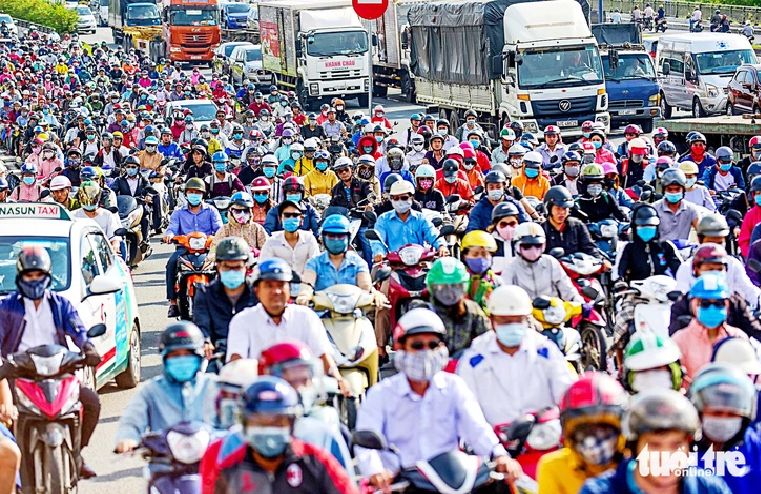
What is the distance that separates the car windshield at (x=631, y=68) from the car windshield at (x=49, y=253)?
28.0 m

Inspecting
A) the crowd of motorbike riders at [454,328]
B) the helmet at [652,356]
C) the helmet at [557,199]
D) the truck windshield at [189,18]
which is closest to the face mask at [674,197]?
the crowd of motorbike riders at [454,328]

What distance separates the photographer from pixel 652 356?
845cm

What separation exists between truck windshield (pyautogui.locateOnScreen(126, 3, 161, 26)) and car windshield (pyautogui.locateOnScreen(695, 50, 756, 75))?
45436 mm

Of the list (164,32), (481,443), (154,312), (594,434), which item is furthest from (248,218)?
(164,32)

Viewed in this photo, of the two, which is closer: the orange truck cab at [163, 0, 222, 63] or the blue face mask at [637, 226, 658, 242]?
the blue face mask at [637, 226, 658, 242]

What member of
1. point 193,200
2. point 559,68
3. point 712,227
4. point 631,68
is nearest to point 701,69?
point 631,68

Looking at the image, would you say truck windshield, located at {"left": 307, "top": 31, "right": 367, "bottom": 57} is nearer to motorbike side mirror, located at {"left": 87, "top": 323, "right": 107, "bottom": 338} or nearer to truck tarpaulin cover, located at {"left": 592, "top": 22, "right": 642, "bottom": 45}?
truck tarpaulin cover, located at {"left": 592, "top": 22, "right": 642, "bottom": 45}

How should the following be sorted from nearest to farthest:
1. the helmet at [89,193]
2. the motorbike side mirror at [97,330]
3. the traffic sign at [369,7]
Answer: the motorbike side mirror at [97,330] < the helmet at [89,193] < the traffic sign at [369,7]

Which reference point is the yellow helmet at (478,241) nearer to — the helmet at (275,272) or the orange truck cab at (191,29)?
the helmet at (275,272)

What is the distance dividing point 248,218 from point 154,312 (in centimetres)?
274

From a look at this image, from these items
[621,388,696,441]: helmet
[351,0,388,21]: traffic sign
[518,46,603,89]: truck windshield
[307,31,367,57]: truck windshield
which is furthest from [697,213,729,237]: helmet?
[307,31,367,57]: truck windshield

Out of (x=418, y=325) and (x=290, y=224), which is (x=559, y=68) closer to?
(x=290, y=224)

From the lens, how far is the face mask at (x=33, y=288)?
10.5 m

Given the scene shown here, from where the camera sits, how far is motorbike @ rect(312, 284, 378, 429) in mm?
10992
